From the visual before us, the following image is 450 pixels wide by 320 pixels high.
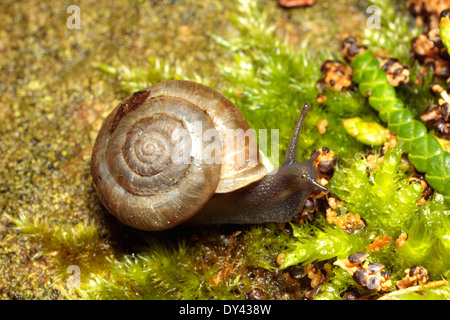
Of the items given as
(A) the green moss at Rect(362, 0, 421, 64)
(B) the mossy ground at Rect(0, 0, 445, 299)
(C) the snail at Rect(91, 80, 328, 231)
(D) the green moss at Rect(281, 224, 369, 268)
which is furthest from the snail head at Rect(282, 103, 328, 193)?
(A) the green moss at Rect(362, 0, 421, 64)

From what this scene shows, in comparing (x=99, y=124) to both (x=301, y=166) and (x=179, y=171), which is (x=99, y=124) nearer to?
(x=179, y=171)

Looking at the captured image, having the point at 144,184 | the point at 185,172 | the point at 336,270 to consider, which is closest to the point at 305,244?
the point at 336,270

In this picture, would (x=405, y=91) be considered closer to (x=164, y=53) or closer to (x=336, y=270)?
(x=336, y=270)

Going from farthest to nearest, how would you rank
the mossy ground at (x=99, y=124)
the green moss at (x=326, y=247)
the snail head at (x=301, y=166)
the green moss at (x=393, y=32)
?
the green moss at (x=393, y=32) → the mossy ground at (x=99, y=124) → the snail head at (x=301, y=166) → the green moss at (x=326, y=247)

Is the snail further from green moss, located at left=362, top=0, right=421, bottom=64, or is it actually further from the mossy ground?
green moss, located at left=362, top=0, right=421, bottom=64

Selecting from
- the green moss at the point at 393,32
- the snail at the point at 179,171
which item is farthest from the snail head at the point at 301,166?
the green moss at the point at 393,32

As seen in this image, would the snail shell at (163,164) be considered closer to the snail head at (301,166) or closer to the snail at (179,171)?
the snail at (179,171)

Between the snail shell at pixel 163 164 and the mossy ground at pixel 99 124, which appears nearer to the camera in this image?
the snail shell at pixel 163 164
